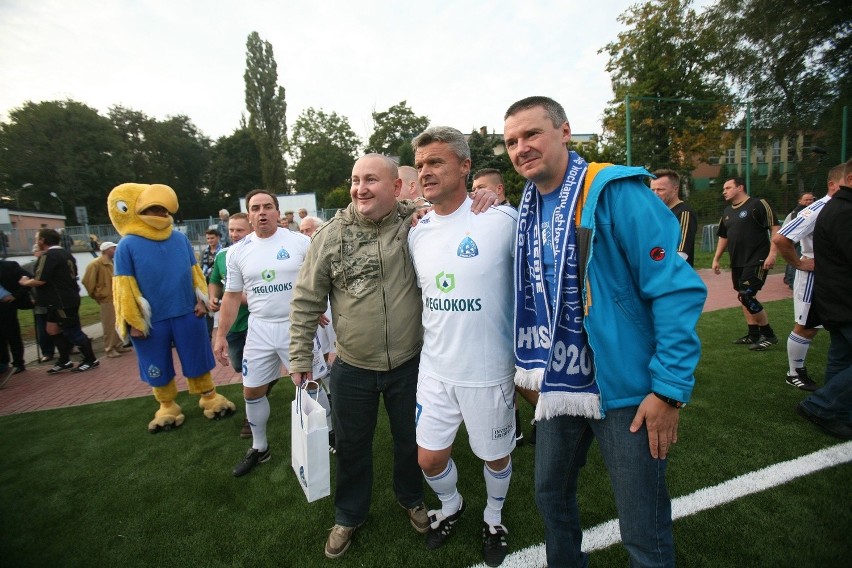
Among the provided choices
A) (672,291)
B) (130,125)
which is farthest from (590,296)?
(130,125)

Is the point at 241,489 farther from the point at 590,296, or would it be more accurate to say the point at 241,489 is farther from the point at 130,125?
the point at 130,125

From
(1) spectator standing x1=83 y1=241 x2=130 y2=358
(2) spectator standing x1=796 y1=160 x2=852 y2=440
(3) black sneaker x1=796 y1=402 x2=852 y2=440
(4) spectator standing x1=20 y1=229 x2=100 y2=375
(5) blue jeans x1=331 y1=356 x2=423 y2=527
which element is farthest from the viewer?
(1) spectator standing x1=83 y1=241 x2=130 y2=358

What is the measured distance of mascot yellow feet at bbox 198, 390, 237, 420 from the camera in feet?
15.6

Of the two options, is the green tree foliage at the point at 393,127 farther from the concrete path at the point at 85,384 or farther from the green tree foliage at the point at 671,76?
the concrete path at the point at 85,384

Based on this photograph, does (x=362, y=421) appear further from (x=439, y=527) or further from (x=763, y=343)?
(x=763, y=343)

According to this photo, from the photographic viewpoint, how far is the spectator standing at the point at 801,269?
3.78 metres

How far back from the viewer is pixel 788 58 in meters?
21.7

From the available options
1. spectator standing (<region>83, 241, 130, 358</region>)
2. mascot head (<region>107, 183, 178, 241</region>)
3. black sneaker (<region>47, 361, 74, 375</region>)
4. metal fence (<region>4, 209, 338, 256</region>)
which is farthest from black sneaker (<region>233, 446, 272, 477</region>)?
metal fence (<region>4, 209, 338, 256</region>)

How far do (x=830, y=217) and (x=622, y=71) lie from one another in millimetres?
26761

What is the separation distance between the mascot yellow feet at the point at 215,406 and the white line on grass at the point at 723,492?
3.61 metres

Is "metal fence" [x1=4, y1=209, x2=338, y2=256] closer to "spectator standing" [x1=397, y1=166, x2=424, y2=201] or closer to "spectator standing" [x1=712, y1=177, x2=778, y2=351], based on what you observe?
"spectator standing" [x1=397, y1=166, x2=424, y2=201]

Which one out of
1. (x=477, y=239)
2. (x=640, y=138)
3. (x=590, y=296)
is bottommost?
(x=590, y=296)

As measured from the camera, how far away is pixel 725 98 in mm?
24062

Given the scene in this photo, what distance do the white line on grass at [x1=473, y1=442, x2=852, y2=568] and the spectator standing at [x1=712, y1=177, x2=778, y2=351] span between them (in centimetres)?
268
